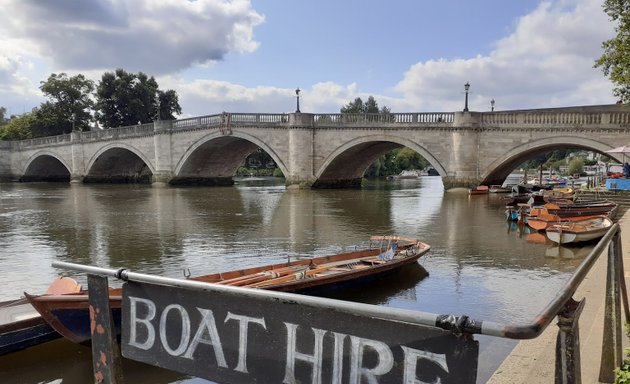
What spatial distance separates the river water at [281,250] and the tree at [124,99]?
40.6 m

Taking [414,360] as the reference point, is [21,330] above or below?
below

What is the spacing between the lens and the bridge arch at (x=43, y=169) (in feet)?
187

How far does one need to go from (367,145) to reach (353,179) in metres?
6.14

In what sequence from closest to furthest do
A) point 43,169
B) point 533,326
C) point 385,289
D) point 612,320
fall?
1. point 533,326
2. point 612,320
3. point 385,289
4. point 43,169

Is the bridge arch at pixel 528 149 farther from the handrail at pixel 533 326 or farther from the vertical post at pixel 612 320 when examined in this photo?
the handrail at pixel 533 326

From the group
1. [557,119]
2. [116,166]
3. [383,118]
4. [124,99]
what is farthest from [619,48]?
[124,99]

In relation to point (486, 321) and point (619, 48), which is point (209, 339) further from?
point (619, 48)

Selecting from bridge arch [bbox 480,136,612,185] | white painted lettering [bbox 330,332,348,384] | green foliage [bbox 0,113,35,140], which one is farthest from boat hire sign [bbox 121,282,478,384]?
green foliage [bbox 0,113,35,140]

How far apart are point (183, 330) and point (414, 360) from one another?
102cm

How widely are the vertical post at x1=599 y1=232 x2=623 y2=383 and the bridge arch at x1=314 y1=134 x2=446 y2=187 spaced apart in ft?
87.9

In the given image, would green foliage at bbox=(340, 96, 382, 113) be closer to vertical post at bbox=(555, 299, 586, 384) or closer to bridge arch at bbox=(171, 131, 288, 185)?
bridge arch at bbox=(171, 131, 288, 185)

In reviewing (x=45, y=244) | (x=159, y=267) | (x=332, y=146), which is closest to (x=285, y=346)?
(x=159, y=267)

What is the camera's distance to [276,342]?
1.93 metres

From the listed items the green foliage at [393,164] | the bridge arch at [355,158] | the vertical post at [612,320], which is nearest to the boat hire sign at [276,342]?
the vertical post at [612,320]
